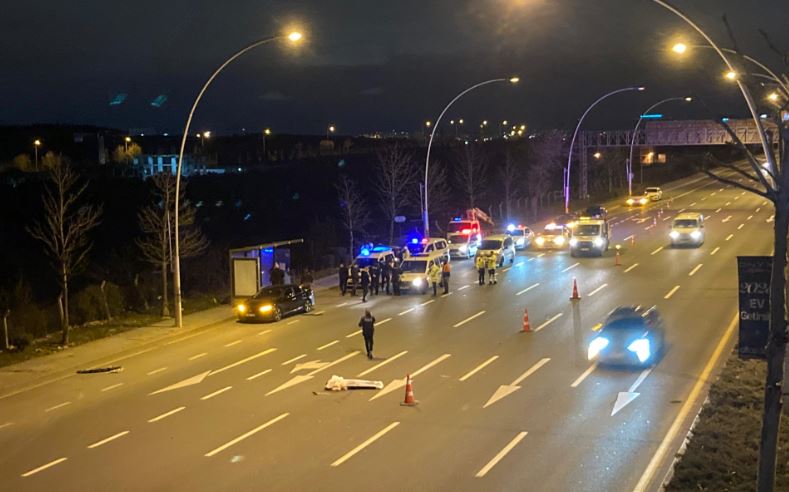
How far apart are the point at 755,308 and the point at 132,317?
Answer: 22.7m

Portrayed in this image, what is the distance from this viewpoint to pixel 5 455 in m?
16.0

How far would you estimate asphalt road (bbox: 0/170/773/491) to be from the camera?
13.9 m

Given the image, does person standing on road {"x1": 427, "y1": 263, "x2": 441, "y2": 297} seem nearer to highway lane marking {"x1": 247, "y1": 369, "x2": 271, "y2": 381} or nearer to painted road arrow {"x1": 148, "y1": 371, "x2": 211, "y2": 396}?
highway lane marking {"x1": 247, "y1": 369, "x2": 271, "y2": 381}

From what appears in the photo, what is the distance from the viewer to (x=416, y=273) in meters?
37.6

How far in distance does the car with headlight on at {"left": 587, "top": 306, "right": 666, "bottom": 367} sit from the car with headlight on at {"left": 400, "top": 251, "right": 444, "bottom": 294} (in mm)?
15525

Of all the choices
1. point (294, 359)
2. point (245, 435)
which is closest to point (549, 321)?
point (294, 359)

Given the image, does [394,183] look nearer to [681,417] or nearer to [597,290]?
[597,290]

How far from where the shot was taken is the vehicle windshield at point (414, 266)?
37781 millimetres

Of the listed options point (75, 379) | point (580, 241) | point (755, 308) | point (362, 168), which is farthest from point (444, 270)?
point (362, 168)

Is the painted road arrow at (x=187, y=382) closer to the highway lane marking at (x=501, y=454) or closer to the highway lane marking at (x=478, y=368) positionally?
the highway lane marking at (x=478, y=368)

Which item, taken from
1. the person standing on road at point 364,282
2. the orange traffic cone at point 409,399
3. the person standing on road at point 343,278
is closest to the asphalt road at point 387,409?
the orange traffic cone at point 409,399

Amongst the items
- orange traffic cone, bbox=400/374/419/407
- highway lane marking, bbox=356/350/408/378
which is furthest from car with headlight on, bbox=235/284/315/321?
orange traffic cone, bbox=400/374/419/407

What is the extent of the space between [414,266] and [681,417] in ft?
71.9

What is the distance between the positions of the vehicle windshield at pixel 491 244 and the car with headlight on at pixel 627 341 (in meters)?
23.5
